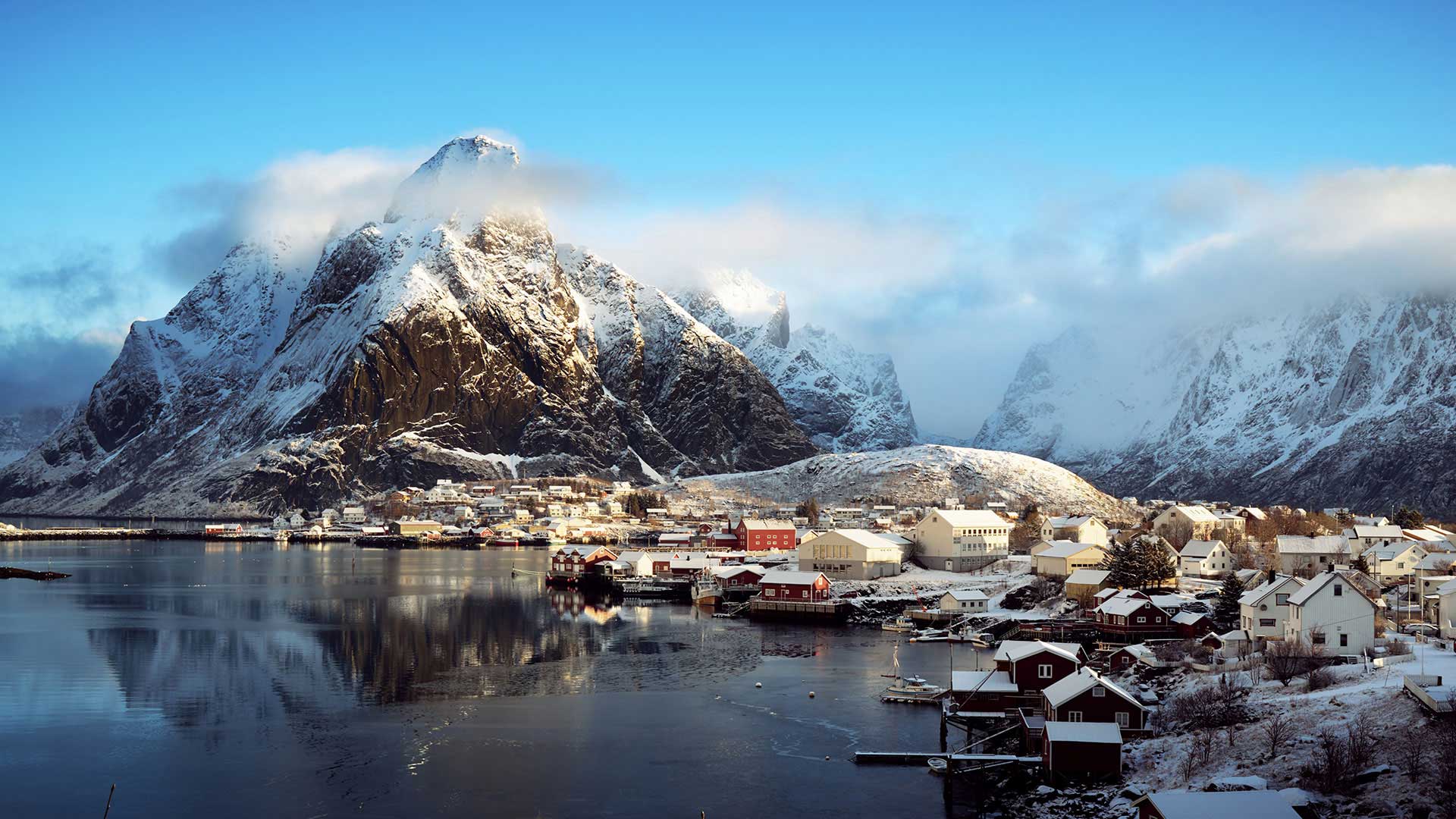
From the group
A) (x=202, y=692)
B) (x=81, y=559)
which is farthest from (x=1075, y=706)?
(x=81, y=559)

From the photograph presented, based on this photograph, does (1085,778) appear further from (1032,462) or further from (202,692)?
(1032,462)

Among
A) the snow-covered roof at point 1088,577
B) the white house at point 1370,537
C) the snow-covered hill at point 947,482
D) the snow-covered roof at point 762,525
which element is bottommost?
the snow-covered roof at point 1088,577

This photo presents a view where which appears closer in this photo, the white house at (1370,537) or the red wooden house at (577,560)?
the white house at (1370,537)

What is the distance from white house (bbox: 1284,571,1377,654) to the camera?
43438 millimetres

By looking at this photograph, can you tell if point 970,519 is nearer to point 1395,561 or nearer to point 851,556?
point 851,556

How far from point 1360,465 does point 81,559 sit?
16983 cm

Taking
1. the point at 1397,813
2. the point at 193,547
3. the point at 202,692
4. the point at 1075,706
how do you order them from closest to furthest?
the point at 1397,813
the point at 1075,706
the point at 202,692
the point at 193,547

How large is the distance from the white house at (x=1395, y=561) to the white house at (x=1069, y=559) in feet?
49.5

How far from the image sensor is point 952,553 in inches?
3548

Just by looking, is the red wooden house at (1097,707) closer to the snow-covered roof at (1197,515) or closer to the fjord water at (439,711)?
the fjord water at (439,711)

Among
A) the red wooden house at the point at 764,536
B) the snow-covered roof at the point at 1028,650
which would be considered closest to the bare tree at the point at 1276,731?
the snow-covered roof at the point at 1028,650

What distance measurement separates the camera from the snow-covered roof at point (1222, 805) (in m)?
25.7

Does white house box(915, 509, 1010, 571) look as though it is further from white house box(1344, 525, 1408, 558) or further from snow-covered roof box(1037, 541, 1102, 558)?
white house box(1344, 525, 1408, 558)

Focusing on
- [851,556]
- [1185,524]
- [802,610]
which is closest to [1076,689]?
[802,610]
